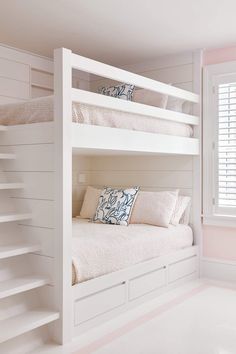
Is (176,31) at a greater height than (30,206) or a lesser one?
greater

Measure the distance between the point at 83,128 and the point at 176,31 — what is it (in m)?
1.39

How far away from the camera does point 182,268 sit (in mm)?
3727

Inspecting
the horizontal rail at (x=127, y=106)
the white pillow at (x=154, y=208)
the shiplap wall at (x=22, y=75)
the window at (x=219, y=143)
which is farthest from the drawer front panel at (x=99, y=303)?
the shiplap wall at (x=22, y=75)

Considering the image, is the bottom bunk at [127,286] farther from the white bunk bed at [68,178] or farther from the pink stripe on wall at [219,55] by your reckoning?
the pink stripe on wall at [219,55]

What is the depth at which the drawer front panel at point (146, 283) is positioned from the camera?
306 centimetres

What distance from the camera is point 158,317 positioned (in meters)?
2.88

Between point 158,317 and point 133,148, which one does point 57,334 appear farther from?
point 133,148

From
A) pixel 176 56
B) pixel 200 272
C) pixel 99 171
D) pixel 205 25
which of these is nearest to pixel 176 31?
pixel 205 25

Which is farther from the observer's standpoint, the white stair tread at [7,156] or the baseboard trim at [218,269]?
the baseboard trim at [218,269]

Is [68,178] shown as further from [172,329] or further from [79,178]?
[79,178]

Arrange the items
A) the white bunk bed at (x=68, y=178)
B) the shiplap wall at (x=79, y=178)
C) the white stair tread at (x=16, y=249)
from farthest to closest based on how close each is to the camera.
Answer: the shiplap wall at (x=79, y=178)
the white bunk bed at (x=68, y=178)
the white stair tread at (x=16, y=249)

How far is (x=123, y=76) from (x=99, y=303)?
1662 millimetres

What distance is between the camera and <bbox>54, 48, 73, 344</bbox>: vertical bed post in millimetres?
2434

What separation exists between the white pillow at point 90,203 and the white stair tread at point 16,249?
4.85 ft
